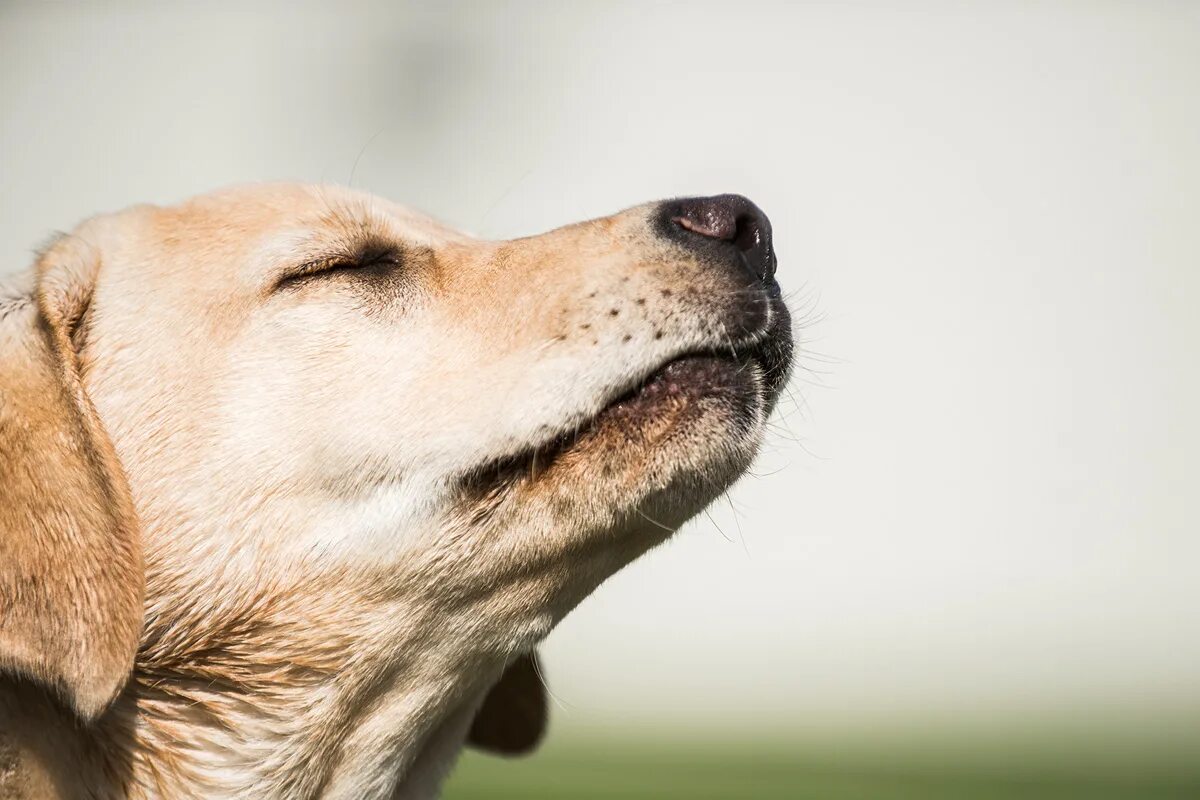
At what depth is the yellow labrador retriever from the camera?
2.93m

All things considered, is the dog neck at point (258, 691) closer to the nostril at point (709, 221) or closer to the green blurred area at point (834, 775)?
the nostril at point (709, 221)

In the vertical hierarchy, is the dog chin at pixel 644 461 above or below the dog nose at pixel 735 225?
below

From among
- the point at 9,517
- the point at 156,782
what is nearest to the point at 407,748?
the point at 156,782

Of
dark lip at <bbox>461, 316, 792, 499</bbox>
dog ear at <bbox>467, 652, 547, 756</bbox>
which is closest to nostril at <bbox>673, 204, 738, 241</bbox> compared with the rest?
dark lip at <bbox>461, 316, 792, 499</bbox>

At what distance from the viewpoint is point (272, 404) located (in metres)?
3.10

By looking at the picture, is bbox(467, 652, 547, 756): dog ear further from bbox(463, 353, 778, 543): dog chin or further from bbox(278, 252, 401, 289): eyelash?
bbox(278, 252, 401, 289): eyelash

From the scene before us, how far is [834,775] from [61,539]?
9.51 meters

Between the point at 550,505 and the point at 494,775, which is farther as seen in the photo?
the point at 494,775

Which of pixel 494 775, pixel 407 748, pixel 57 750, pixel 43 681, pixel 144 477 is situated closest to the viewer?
pixel 43 681

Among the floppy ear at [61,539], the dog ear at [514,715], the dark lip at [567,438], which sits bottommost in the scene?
the floppy ear at [61,539]

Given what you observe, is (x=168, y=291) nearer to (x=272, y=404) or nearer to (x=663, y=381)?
(x=272, y=404)

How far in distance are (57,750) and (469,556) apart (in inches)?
40.2

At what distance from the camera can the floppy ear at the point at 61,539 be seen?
272 cm

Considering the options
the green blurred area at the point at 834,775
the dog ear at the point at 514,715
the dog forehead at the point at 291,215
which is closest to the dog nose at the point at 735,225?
the dog forehead at the point at 291,215
